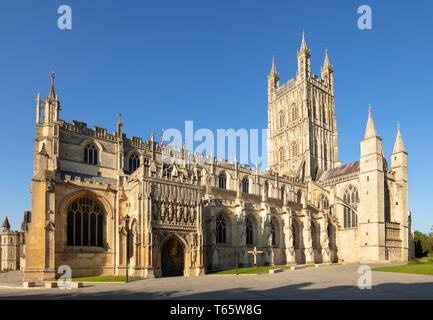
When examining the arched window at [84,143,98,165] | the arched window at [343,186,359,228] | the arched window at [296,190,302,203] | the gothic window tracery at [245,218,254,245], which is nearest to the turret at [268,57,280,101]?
the arched window at [296,190,302,203]

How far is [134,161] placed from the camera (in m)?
43.9

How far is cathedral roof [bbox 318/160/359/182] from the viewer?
61.6 meters

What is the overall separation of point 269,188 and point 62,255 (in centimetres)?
3640

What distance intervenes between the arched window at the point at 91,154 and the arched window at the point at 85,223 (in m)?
7.41

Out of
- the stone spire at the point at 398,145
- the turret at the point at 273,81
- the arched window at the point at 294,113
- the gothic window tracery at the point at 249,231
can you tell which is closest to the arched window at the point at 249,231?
the gothic window tracery at the point at 249,231

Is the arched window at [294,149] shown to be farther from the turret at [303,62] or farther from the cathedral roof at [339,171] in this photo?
the turret at [303,62]

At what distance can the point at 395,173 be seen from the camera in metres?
56.2

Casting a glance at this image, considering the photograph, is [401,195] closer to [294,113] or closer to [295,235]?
[295,235]

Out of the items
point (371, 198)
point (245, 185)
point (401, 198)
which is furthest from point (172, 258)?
point (401, 198)

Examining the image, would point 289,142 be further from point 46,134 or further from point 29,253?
point 29,253

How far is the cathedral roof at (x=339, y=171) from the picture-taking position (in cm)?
6156

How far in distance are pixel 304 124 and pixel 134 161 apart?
37381mm
